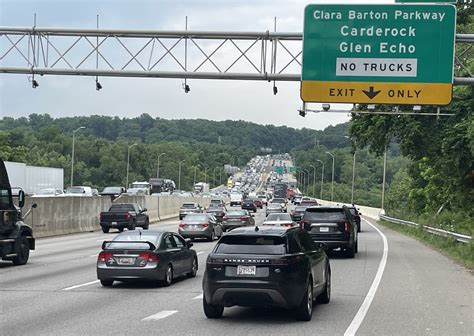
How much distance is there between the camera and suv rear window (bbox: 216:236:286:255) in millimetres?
12758

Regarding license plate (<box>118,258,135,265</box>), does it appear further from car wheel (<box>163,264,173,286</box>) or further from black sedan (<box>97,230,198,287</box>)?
car wheel (<box>163,264,173,286</box>)

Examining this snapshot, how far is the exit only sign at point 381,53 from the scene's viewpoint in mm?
21109

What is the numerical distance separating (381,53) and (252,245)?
33.5 feet

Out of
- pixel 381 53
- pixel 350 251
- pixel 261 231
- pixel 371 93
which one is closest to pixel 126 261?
pixel 261 231

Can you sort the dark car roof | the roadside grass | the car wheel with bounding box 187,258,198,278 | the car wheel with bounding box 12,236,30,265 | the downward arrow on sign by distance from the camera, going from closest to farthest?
the dark car roof
the car wheel with bounding box 187,258,198,278
the downward arrow on sign
the car wheel with bounding box 12,236,30,265
the roadside grass

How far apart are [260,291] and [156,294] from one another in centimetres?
474

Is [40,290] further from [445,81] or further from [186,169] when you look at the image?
[186,169]

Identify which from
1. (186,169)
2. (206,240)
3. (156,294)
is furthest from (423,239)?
(186,169)

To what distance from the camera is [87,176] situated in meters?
147

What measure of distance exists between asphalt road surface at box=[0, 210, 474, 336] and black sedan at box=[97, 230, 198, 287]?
329 millimetres

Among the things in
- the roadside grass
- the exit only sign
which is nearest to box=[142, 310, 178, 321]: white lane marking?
the exit only sign

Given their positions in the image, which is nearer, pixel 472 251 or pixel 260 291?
pixel 260 291

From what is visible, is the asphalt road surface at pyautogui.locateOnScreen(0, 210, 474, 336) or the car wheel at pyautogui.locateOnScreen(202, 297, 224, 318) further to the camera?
the car wheel at pyautogui.locateOnScreen(202, 297, 224, 318)

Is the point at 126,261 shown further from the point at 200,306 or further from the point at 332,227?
the point at 332,227
